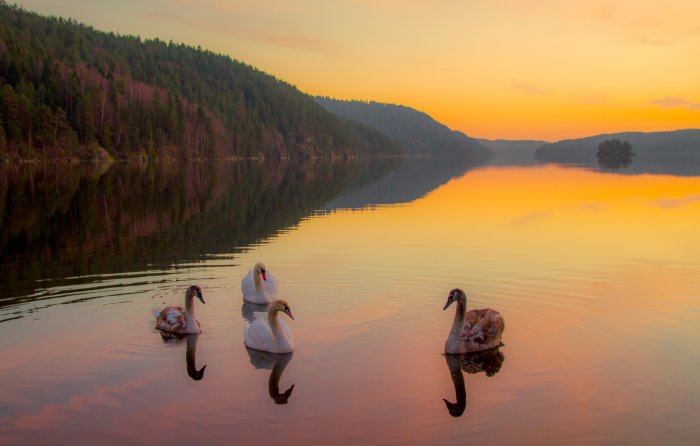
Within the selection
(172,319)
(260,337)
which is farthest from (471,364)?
(172,319)

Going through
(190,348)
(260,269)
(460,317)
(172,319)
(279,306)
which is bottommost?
(190,348)

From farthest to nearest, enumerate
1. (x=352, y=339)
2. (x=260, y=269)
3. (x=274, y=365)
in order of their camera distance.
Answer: (x=260, y=269), (x=352, y=339), (x=274, y=365)

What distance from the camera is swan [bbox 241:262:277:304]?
2028 centimetres

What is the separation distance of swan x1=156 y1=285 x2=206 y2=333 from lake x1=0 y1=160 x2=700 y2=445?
507mm

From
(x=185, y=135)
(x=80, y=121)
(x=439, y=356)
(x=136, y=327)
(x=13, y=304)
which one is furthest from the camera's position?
(x=185, y=135)

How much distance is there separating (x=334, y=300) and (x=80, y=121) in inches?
4939

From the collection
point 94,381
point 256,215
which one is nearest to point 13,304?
point 94,381

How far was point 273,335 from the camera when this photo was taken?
1550cm

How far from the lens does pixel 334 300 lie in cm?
2067

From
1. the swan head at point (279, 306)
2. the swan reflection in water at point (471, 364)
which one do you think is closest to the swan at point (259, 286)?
the swan head at point (279, 306)

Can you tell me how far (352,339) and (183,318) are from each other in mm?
4328

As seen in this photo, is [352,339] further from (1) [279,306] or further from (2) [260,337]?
(2) [260,337]

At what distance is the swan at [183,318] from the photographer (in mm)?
16891

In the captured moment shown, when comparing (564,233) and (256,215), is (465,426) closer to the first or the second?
(564,233)
